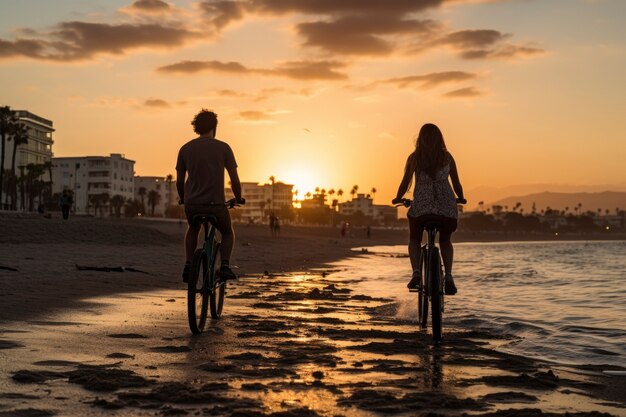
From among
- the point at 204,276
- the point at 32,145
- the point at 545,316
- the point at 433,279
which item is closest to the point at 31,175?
the point at 32,145

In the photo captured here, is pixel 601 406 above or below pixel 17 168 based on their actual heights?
below

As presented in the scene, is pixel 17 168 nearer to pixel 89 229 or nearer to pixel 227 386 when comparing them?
pixel 89 229

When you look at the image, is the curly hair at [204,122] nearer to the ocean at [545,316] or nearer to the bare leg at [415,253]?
the bare leg at [415,253]

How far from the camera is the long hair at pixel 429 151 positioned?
766cm

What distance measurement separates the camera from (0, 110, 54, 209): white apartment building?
482 ft

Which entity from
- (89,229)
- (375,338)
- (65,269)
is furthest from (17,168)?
(375,338)

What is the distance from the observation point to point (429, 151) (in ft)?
25.2

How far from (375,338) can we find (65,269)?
10110mm

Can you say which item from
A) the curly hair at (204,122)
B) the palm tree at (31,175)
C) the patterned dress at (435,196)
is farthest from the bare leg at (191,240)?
the palm tree at (31,175)

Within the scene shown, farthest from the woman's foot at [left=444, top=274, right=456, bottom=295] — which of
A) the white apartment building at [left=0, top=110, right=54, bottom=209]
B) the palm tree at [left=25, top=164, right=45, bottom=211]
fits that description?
the white apartment building at [left=0, top=110, right=54, bottom=209]

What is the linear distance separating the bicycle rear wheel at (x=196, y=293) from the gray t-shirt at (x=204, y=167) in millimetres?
660

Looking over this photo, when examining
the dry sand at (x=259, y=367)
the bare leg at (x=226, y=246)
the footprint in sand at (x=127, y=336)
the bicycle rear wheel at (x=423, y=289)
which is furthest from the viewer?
the bare leg at (x=226, y=246)

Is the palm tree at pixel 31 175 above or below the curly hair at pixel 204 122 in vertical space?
above

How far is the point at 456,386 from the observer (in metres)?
4.89
